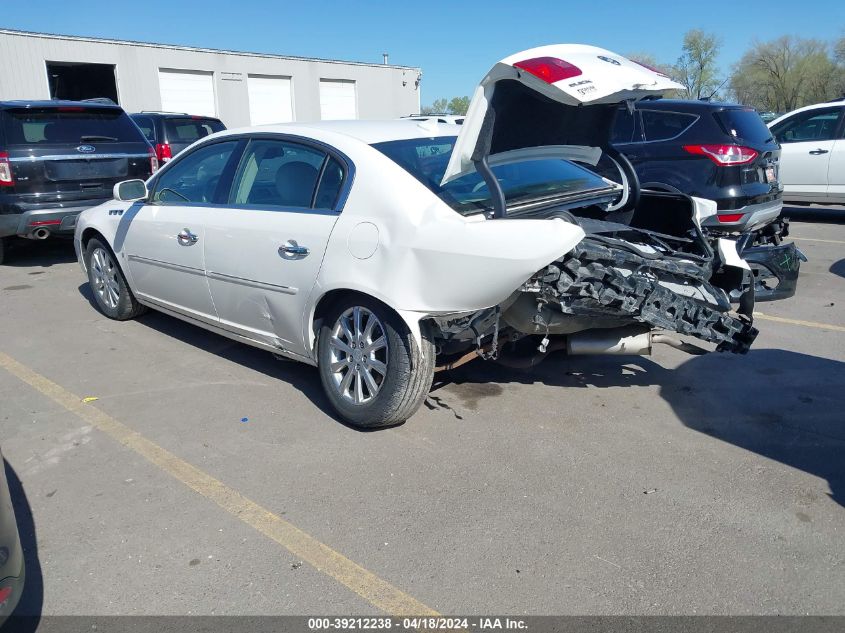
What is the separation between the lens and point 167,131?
13.0 meters

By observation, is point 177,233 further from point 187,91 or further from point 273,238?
point 187,91

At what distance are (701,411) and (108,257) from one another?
471 centimetres

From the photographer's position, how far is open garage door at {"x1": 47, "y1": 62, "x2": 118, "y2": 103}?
24.1 metres

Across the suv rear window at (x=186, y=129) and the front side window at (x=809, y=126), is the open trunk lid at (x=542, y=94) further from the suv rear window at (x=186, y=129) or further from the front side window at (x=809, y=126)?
the suv rear window at (x=186, y=129)

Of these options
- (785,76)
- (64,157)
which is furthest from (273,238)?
(785,76)

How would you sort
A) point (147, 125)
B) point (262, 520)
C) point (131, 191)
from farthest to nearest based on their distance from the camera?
1. point (147, 125)
2. point (131, 191)
3. point (262, 520)

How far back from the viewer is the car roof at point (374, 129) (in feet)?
13.8

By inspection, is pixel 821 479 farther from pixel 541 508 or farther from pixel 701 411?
pixel 541 508

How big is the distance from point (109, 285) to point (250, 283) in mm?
2384

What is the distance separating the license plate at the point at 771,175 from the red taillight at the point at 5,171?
802 cm

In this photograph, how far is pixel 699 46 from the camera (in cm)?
5450

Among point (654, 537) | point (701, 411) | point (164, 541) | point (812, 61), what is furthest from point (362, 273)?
point (812, 61)

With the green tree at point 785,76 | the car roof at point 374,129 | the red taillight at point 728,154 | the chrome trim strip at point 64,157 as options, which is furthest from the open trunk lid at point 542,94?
the green tree at point 785,76

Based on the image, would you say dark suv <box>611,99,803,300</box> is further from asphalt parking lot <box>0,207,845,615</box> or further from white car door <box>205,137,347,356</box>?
white car door <box>205,137,347,356</box>
